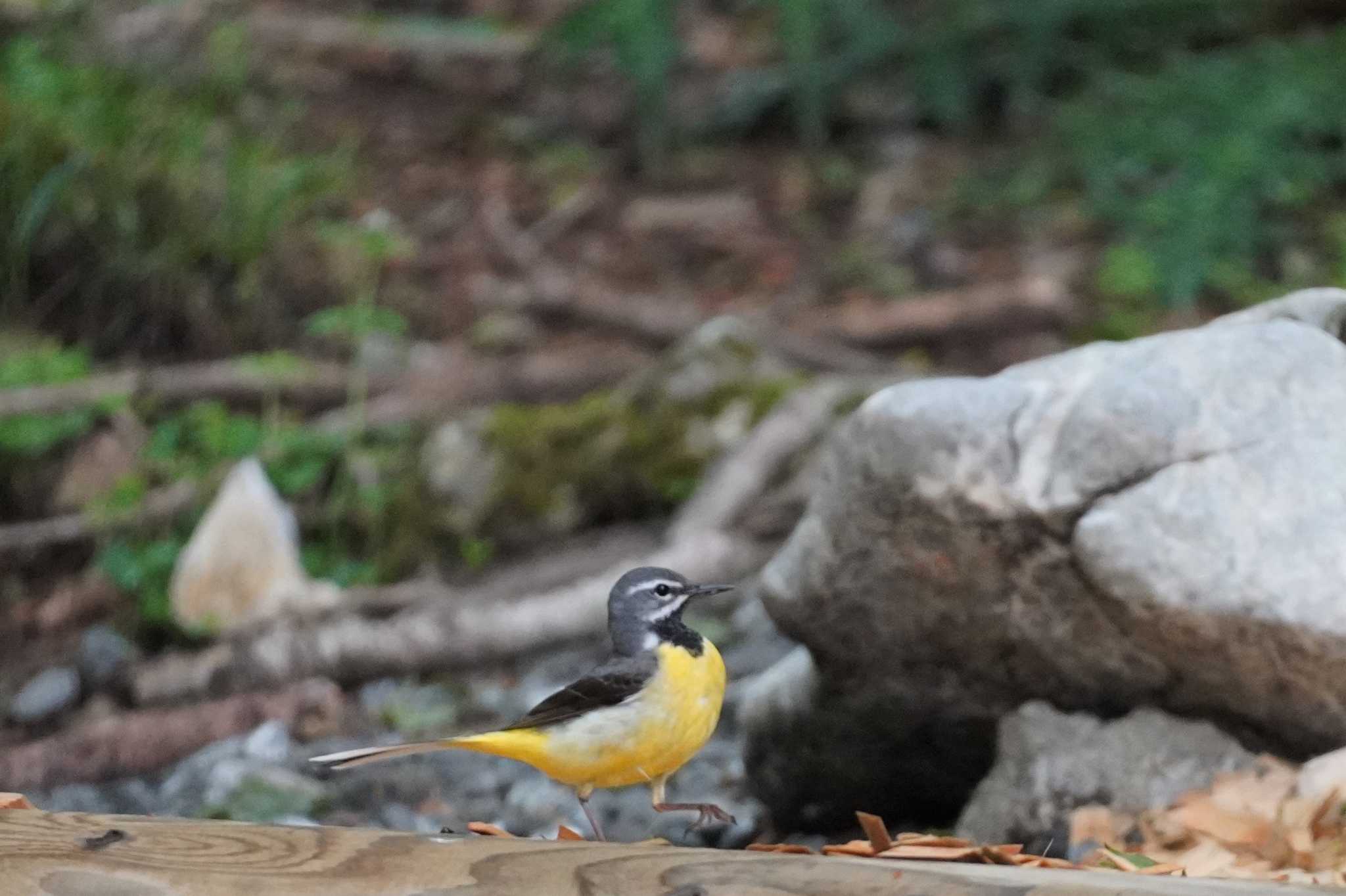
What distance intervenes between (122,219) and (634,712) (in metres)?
5.16

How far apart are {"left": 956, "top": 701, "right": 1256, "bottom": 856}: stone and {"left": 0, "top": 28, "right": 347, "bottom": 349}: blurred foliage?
5225 millimetres

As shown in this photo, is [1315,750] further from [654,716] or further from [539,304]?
[539,304]

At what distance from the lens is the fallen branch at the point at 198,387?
280 inches

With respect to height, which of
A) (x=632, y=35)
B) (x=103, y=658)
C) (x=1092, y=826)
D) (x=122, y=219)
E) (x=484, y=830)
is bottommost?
(x=103, y=658)

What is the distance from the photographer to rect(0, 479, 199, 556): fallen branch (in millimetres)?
6652

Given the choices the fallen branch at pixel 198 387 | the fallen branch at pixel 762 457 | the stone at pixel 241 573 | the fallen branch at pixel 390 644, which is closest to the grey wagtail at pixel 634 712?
the fallen branch at pixel 390 644

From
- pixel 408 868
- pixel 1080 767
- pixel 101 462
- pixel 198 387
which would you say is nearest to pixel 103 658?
pixel 101 462

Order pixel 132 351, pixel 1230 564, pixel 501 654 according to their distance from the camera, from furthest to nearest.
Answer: pixel 132 351, pixel 501 654, pixel 1230 564

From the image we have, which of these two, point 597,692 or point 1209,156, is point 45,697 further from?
point 1209,156

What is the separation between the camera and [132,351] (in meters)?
7.91

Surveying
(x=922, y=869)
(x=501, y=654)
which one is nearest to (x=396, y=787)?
(x=501, y=654)

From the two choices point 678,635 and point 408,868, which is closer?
point 408,868

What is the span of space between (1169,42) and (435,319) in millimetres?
4536

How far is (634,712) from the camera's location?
3.46 m
